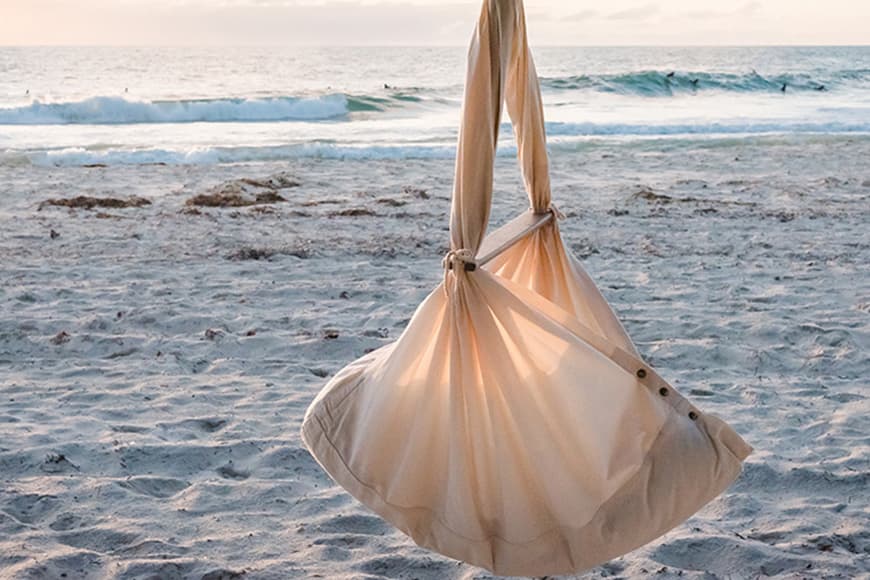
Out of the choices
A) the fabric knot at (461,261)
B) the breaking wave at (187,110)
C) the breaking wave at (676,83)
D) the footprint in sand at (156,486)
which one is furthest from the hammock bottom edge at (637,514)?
the breaking wave at (676,83)

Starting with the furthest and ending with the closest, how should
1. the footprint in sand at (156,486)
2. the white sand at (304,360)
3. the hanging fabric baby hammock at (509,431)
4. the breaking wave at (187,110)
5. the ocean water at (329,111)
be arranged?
the breaking wave at (187,110), the ocean water at (329,111), the footprint in sand at (156,486), the white sand at (304,360), the hanging fabric baby hammock at (509,431)

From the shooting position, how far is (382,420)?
2.14 metres

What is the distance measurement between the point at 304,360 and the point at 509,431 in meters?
2.50

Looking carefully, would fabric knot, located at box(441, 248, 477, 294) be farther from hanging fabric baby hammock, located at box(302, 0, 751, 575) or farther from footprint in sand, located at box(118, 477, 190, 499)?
footprint in sand, located at box(118, 477, 190, 499)

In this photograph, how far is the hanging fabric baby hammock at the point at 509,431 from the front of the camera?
208cm

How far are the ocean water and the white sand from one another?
501 cm

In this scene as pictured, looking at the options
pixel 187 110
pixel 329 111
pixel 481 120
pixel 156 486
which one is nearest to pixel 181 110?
pixel 187 110

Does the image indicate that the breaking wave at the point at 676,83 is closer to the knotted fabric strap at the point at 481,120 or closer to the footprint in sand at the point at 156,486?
the footprint in sand at the point at 156,486

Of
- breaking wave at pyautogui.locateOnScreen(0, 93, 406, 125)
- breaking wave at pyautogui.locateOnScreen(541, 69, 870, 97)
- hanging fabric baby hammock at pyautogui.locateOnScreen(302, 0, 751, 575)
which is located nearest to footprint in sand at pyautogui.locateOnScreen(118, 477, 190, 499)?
hanging fabric baby hammock at pyautogui.locateOnScreen(302, 0, 751, 575)

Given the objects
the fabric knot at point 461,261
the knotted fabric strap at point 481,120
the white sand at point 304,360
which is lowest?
the white sand at point 304,360

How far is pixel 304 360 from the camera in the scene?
4.48 metres

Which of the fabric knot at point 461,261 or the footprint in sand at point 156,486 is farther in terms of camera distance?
the footprint in sand at point 156,486

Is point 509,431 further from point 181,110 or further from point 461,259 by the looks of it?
point 181,110

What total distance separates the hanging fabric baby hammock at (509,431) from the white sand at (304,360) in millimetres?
629
